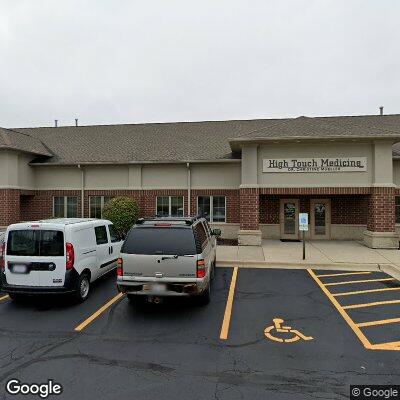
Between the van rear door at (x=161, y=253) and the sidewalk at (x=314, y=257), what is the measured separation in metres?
4.96

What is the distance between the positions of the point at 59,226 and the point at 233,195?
10.9 meters

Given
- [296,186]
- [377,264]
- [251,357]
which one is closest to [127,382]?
[251,357]

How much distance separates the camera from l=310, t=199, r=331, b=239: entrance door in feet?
53.5

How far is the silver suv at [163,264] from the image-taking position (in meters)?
5.95

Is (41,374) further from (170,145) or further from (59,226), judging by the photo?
(170,145)

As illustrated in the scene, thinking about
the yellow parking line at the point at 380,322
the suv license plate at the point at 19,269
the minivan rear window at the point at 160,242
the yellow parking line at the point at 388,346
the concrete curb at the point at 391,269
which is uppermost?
the minivan rear window at the point at 160,242

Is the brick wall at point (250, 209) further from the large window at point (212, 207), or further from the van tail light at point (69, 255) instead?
the van tail light at point (69, 255)

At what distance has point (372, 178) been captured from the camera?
548 inches

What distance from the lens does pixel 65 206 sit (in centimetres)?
1756

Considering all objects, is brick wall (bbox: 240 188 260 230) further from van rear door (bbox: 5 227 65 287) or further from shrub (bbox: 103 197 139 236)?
van rear door (bbox: 5 227 65 287)

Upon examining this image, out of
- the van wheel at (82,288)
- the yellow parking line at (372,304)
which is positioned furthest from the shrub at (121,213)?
the yellow parking line at (372,304)

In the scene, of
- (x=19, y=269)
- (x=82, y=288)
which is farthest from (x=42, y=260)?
(x=82, y=288)

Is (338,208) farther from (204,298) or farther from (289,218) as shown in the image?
(204,298)

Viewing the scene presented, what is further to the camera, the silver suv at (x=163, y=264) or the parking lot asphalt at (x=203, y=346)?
the silver suv at (x=163, y=264)
